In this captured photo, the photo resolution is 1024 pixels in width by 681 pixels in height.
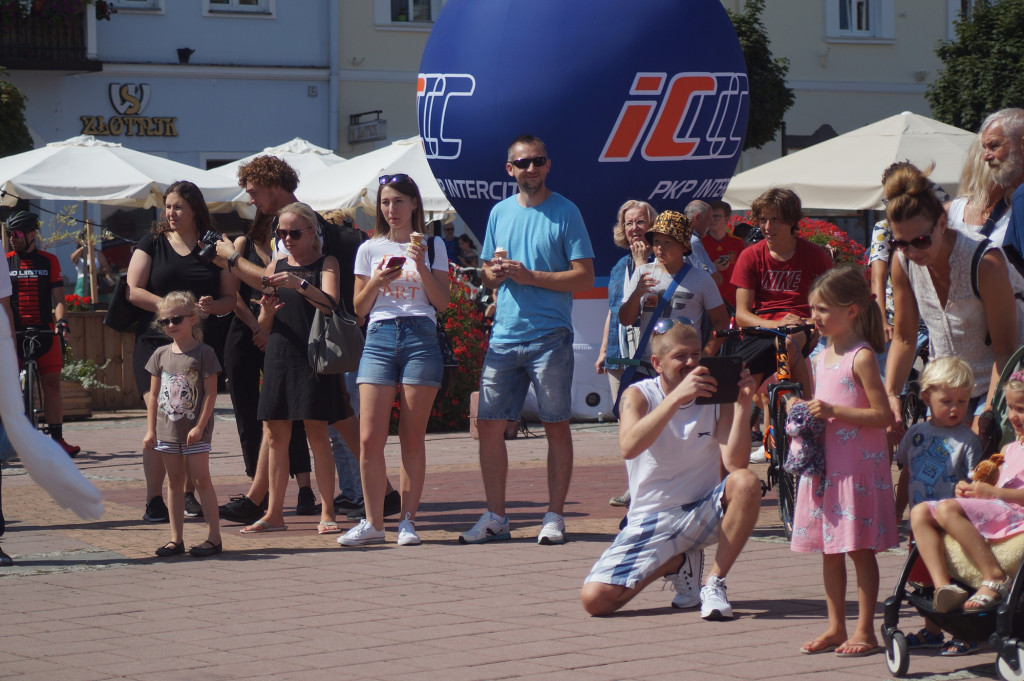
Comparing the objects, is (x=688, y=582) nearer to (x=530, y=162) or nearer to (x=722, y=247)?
(x=530, y=162)

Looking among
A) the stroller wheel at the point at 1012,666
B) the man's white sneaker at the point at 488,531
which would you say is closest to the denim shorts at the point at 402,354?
the man's white sneaker at the point at 488,531

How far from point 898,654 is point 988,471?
0.73 m

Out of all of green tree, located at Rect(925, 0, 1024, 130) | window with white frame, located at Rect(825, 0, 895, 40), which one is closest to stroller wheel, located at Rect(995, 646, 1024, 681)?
green tree, located at Rect(925, 0, 1024, 130)

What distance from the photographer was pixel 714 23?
547 inches

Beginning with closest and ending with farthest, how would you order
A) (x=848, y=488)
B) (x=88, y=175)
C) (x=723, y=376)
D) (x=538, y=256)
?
(x=848, y=488) → (x=723, y=376) → (x=538, y=256) → (x=88, y=175)

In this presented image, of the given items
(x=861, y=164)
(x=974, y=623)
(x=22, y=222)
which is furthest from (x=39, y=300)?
(x=974, y=623)

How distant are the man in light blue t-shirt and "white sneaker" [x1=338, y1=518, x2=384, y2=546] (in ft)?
1.57

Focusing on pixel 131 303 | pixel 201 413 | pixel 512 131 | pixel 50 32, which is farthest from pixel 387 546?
pixel 50 32

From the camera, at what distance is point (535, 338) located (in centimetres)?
823

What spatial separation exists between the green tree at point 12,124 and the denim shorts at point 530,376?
16493mm

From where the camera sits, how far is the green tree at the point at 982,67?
86.7 ft

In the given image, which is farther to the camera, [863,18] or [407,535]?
[863,18]

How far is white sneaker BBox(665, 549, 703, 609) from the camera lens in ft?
21.4

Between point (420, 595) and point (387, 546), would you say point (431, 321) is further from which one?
point (420, 595)
